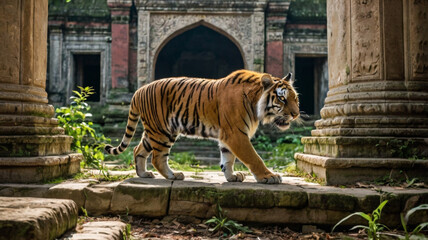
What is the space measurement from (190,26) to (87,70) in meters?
6.18

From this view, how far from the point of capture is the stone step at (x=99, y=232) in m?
2.12

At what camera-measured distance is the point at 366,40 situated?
373 centimetres

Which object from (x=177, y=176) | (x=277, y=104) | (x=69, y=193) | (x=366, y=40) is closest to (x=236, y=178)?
(x=177, y=176)

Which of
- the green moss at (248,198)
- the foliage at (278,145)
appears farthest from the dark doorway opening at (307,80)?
the green moss at (248,198)

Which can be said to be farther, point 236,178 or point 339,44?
point 339,44

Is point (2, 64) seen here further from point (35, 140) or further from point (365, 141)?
point (365, 141)

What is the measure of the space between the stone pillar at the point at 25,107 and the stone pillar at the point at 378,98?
2.69 meters

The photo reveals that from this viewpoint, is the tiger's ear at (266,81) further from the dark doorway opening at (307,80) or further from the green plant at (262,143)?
the dark doorway opening at (307,80)

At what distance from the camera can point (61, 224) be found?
2121 mm

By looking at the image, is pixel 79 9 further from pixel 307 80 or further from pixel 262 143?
pixel 307 80

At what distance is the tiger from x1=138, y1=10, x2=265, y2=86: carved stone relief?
27.4 ft

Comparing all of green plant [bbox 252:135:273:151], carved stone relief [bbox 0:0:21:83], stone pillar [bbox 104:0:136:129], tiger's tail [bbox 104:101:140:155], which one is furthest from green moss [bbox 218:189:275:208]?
stone pillar [bbox 104:0:136:129]

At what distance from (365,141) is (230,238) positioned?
1668 millimetres

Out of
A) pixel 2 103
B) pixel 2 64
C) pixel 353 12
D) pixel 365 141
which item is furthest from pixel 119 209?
pixel 353 12
